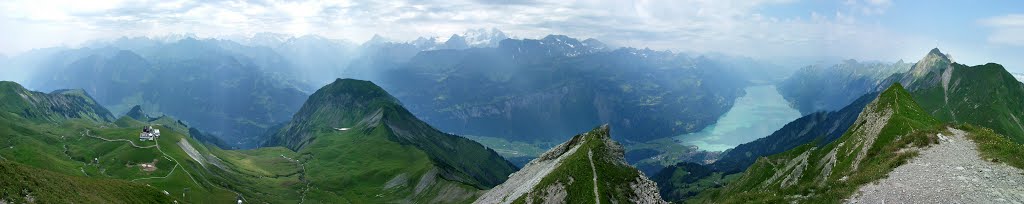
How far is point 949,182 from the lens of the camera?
54.7 meters

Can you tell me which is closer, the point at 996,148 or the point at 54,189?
the point at 996,148

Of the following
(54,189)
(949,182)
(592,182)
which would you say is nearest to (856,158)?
(592,182)

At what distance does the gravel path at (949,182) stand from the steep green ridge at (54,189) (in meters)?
108

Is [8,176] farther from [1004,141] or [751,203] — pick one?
[1004,141]

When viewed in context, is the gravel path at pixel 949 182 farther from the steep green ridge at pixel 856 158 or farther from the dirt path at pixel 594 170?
the dirt path at pixel 594 170

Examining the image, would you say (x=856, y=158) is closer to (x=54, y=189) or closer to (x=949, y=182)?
(x=949, y=182)

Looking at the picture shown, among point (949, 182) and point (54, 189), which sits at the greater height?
point (949, 182)

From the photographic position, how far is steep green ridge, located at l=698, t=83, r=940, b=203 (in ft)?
202

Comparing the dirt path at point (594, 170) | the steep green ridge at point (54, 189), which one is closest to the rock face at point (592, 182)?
the dirt path at point (594, 170)

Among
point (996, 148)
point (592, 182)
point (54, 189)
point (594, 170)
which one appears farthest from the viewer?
point (594, 170)

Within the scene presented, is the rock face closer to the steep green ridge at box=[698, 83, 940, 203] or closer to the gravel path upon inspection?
the steep green ridge at box=[698, 83, 940, 203]

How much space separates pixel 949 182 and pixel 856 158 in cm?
4204

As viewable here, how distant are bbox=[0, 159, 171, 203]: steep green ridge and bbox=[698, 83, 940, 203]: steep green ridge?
323ft

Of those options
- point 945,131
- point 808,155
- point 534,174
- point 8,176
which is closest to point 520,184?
point 534,174
